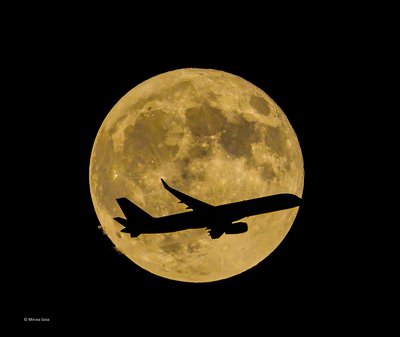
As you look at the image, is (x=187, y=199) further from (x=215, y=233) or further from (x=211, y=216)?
(x=215, y=233)

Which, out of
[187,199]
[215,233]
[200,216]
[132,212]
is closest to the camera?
[187,199]

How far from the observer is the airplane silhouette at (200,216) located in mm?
7035

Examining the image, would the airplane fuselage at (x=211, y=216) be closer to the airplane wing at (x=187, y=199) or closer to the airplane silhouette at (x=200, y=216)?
the airplane silhouette at (x=200, y=216)

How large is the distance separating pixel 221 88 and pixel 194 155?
1.46 meters

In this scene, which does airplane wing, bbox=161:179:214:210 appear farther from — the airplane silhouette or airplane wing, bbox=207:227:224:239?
airplane wing, bbox=207:227:224:239

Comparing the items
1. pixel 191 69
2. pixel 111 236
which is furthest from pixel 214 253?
pixel 191 69

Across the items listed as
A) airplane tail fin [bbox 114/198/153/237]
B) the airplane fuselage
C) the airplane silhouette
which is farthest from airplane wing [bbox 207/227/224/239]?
airplane tail fin [bbox 114/198/153/237]

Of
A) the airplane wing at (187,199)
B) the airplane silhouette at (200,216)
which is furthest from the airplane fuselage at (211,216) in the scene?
the airplane wing at (187,199)

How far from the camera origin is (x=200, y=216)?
709 centimetres

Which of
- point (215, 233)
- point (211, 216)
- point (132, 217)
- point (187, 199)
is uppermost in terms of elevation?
point (187, 199)

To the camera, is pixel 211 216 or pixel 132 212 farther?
pixel 132 212

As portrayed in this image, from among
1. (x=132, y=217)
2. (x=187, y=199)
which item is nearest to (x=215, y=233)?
(x=187, y=199)

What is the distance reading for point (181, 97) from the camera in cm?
748

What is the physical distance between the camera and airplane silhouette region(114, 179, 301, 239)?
704 cm
